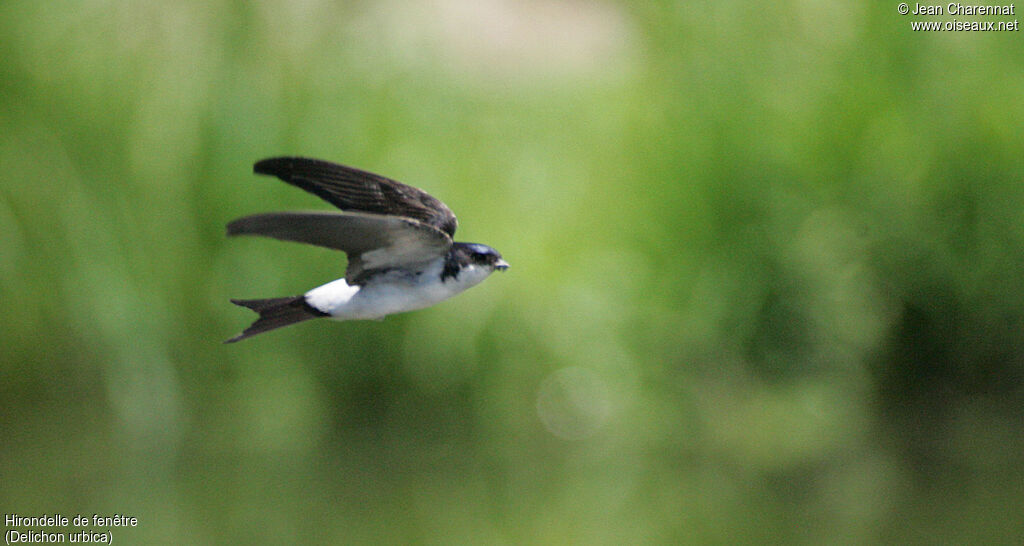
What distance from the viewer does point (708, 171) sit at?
15.4ft

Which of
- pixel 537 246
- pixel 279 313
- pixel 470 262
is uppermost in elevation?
pixel 470 262

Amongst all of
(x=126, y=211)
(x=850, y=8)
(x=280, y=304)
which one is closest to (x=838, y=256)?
(x=850, y=8)

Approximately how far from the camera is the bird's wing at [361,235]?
5.47 feet

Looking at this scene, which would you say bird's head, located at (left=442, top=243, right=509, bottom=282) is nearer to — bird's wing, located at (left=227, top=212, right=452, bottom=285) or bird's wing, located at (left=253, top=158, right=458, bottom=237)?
bird's wing, located at (left=227, top=212, right=452, bottom=285)

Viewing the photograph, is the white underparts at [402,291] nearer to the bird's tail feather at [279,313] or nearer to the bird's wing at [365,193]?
the bird's tail feather at [279,313]

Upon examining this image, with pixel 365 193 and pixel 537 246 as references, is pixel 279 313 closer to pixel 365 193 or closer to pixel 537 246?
pixel 365 193

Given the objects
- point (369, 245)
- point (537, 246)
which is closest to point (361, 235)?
point (369, 245)

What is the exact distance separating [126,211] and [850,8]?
268cm

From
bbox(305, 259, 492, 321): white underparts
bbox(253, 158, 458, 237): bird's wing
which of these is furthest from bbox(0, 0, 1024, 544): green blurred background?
bbox(305, 259, 492, 321): white underparts

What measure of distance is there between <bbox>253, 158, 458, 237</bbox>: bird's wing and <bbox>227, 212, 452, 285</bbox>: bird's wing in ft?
0.71

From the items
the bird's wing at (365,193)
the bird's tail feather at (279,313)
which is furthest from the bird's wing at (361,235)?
the bird's wing at (365,193)

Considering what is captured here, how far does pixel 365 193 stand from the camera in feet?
7.32

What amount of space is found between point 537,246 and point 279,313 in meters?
2.56

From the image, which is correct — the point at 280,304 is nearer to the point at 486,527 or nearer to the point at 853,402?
the point at 486,527
